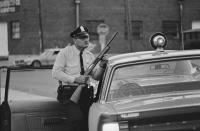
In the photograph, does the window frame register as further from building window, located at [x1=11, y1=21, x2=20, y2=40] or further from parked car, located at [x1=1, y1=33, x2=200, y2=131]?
parked car, located at [x1=1, y1=33, x2=200, y2=131]

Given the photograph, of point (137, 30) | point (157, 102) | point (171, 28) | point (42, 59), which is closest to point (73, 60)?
point (157, 102)

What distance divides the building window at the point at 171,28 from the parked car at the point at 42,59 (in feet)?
39.7

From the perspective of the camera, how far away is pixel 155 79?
5.57m

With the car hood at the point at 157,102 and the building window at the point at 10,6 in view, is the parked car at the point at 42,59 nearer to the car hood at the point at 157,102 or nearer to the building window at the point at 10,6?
the building window at the point at 10,6

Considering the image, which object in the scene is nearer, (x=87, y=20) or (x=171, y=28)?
(x=87, y=20)

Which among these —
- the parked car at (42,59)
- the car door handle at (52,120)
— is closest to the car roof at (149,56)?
the car door handle at (52,120)

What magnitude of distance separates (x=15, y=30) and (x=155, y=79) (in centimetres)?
3615

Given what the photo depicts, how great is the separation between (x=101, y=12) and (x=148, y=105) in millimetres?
37598

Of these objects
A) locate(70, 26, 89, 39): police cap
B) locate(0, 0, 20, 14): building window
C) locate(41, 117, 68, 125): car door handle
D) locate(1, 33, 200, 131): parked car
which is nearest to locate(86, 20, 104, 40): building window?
locate(0, 0, 20, 14): building window

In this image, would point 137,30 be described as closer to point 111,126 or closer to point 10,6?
point 10,6

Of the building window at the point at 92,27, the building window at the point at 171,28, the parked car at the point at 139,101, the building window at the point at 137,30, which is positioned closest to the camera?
the parked car at the point at 139,101

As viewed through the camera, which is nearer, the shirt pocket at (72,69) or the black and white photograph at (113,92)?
the black and white photograph at (113,92)

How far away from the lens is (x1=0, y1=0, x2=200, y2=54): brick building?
3962cm

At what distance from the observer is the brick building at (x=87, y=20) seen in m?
39.6
